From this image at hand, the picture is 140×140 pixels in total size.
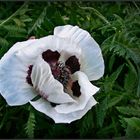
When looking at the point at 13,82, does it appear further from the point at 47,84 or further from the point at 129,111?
the point at 129,111

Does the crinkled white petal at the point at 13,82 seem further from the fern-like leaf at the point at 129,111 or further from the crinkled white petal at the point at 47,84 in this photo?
the fern-like leaf at the point at 129,111

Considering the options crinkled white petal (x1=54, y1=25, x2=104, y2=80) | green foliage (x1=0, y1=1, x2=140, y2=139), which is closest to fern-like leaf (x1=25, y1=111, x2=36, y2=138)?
green foliage (x1=0, y1=1, x2=140, y2=139)

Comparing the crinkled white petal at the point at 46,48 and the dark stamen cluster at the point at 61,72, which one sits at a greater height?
the crinkled white petal at the point at 46,48

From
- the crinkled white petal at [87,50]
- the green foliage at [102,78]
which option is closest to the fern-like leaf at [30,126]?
the green foliage at [102,78]

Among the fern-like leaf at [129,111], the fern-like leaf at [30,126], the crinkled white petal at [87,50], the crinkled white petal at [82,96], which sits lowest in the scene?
the fern-like leaf at [30,126]

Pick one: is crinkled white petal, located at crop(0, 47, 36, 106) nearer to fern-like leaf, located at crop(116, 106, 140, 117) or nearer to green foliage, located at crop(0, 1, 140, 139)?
green foliage, located at crop(0, 1, 140, 139)
